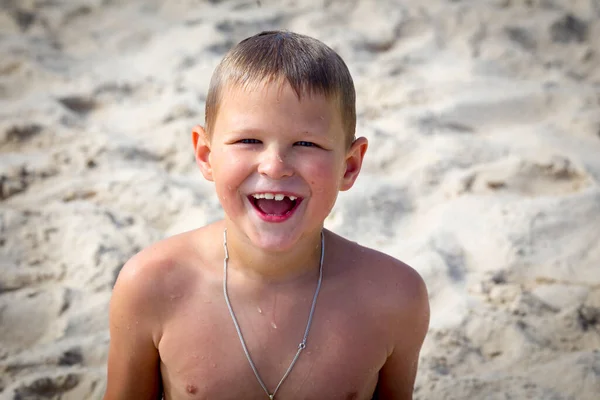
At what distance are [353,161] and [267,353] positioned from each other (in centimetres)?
54

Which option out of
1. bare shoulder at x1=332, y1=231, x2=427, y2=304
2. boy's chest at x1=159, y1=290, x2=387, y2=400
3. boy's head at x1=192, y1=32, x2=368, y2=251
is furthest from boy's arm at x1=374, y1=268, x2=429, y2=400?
boy's head at x1=192, y1=32, x2=368, y2=251

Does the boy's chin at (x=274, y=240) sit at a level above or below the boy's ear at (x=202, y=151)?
below

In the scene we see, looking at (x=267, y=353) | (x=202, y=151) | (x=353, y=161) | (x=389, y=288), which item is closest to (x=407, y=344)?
(x=389, y=288)

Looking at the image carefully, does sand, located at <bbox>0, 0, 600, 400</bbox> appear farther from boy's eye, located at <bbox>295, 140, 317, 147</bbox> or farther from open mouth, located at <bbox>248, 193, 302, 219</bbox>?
boy's eye, located at <bbox>295, 140, 317, 147</bbox>

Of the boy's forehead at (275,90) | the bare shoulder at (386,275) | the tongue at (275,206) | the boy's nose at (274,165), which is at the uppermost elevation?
the boy's forehead at (275,90)

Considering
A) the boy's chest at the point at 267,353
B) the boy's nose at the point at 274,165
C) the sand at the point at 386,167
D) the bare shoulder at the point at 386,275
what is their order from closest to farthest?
the boy's nose at the point at 274,165, the boy's chest at the point at 267,353, the bare shoulder at the point at 386,275, the sand at the point at 386,167

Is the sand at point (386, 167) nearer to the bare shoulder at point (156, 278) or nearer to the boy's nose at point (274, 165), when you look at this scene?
the bare shoulder at point (156, 278)

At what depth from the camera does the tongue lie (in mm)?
1487

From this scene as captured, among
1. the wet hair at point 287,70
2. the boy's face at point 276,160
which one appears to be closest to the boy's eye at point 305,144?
the boy's face at point 276,160

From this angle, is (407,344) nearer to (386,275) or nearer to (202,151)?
(386,275)

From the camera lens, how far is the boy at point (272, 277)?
4.69 feet

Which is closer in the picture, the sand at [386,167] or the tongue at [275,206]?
the tongue at [275,206]

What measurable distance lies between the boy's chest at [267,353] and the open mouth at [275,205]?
0.29 meters

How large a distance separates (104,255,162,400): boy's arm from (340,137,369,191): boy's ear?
0.54 m
